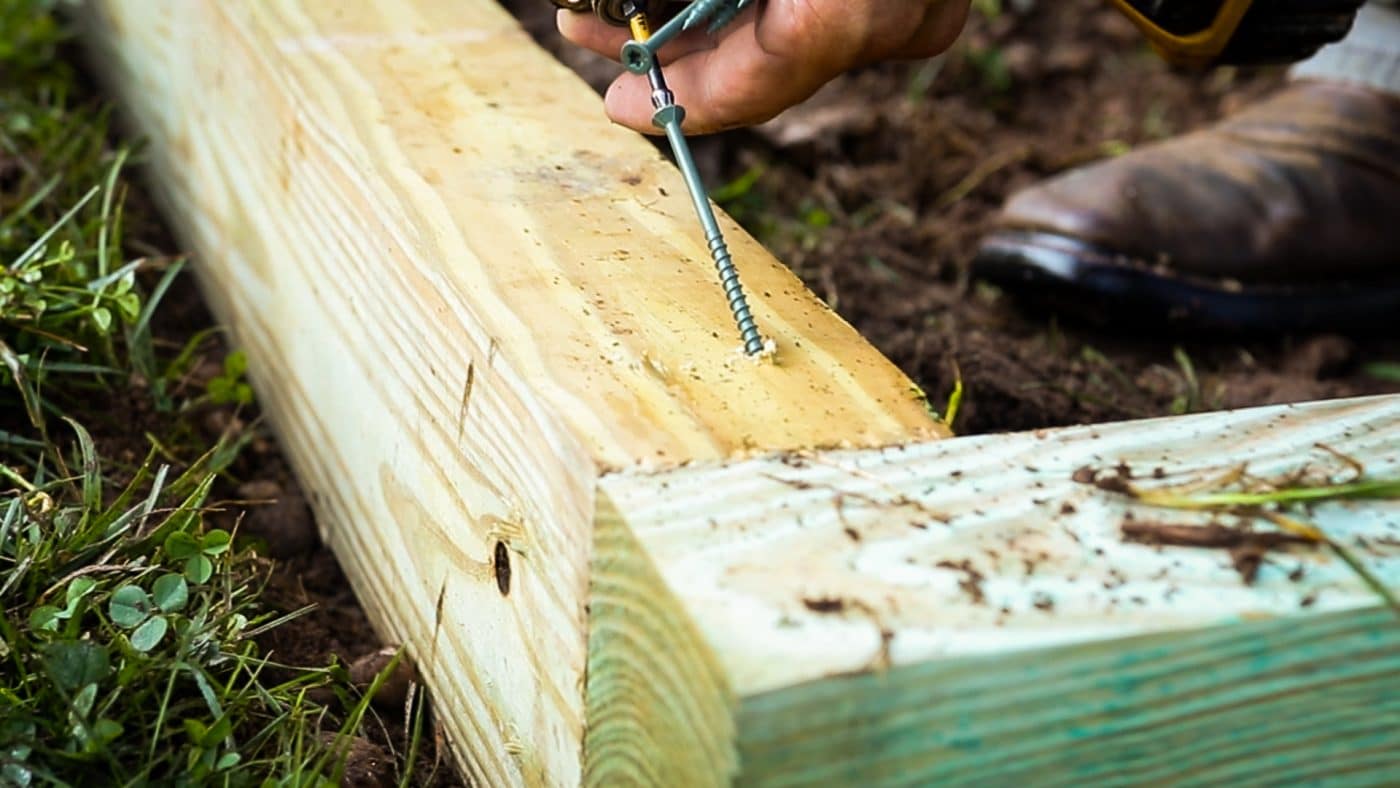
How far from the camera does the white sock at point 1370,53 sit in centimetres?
229

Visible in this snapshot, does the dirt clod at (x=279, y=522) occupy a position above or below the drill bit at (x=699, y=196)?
below

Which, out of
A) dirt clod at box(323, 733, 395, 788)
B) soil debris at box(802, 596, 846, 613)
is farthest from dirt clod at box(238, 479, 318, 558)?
soil debris at box(802, 596, 846, 613)

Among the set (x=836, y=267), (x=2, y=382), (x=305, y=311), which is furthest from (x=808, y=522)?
(x=836, y=267)

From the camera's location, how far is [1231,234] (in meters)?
2.24

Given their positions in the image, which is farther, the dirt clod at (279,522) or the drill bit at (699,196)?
the dirt clod at (279,522)

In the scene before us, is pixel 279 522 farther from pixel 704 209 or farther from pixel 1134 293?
pixel 1134 293

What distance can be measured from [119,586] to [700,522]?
604 mm

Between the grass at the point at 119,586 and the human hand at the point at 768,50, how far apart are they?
20.2 inches

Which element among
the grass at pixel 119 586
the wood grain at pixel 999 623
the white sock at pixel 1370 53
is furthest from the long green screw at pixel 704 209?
the white sock at pixel 1370 53

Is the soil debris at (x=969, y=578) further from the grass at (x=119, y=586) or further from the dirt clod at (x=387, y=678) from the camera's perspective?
the dirt clod at (x=387, y=678)

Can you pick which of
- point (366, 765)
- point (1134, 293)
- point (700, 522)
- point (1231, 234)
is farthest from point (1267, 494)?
point (1231, 234)

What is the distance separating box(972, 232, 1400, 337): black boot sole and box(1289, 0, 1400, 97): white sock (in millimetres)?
387

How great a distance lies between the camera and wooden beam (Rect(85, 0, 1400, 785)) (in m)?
0.83

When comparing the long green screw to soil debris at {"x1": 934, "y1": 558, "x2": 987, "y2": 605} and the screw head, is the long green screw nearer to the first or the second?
the screw head
